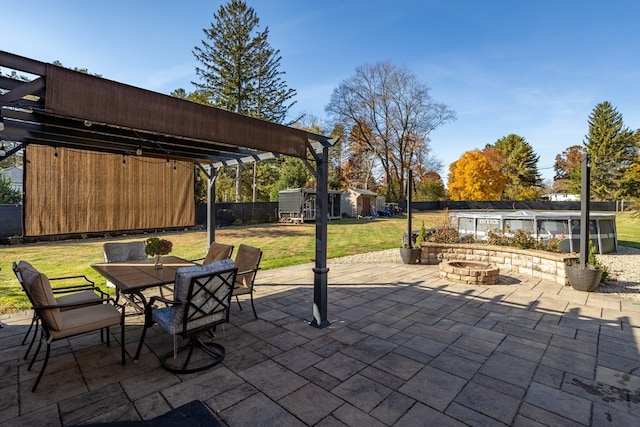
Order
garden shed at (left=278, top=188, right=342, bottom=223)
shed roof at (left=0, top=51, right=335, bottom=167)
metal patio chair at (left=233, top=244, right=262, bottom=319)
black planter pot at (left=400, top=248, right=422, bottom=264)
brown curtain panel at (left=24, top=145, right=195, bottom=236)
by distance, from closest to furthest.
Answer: shed roof at (left=0, top=51, right=335, bottom=167), metal patio chair at (left=233, top=244, right=262, bottom=319), brown curtain panel at (left=24, top=145, right=195, bottom=236), black planter pot at (left=400, top=248, right=422, bottom=264), garden shed at (left=278, top=188, right=342, bottom=223)

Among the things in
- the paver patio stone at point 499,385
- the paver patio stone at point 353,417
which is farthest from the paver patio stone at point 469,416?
the paver patio stone at point 353,417

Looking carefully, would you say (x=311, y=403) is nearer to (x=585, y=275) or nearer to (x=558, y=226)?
(x=585, y=275)

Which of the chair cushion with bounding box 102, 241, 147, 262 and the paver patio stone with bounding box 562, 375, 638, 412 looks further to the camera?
the chair cushion with bounding box 102, 241, 147, 262

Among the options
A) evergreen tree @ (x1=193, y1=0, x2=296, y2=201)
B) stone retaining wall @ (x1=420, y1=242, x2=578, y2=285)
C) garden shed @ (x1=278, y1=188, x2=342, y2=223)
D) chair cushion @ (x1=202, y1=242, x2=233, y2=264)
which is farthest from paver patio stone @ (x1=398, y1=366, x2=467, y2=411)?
evergreen tree @ (x1=193, y1=0, x2=296, y2=201)

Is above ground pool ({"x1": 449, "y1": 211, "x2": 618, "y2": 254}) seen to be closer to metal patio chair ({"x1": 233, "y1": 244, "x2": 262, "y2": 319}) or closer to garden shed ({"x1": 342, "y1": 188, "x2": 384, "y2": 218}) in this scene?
metal patio chair ({"x1": 233, "y1": 244, "x2": 262, "y2": 319})

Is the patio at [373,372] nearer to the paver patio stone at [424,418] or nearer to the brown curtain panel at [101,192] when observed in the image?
the paver patio stone at [424,418]

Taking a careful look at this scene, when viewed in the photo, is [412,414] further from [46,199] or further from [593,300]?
[46,199]

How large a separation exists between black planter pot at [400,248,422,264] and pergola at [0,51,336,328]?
416 centimetres

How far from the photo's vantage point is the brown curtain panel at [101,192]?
4.21 meters

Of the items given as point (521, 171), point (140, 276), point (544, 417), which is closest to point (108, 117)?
point (140, 276)

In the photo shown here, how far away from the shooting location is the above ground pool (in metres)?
7.89

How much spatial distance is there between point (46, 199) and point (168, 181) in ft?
5.78

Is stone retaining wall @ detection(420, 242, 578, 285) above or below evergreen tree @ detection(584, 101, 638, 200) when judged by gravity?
below

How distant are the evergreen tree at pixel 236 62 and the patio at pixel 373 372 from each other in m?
16.6
